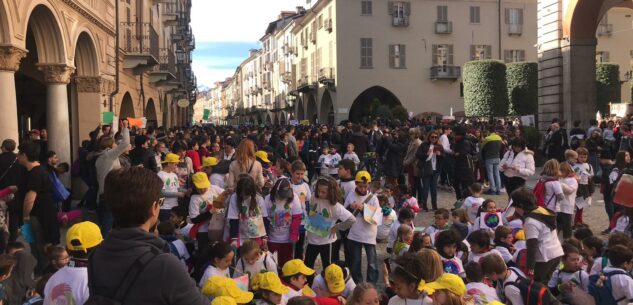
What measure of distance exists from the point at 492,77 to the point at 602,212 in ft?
84.0

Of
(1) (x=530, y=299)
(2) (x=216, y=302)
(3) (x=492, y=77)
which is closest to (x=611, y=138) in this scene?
(1) (x=530, y=299)

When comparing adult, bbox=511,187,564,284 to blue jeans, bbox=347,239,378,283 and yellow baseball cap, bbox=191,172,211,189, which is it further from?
yellow baseball cap, bbox=191,172,211,189

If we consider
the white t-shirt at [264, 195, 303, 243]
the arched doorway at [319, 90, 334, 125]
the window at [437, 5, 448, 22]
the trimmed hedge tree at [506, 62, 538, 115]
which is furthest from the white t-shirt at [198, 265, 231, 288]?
the window at [437, 5, 448, 22]

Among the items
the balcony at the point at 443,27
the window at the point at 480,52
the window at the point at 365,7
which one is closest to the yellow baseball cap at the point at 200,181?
the window at the point at 365,7

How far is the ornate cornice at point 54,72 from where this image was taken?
13.8 m

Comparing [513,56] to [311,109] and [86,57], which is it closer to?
[311,109]

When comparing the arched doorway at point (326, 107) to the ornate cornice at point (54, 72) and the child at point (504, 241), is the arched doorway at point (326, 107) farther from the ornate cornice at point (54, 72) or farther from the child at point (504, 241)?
the child at point (504, 241)

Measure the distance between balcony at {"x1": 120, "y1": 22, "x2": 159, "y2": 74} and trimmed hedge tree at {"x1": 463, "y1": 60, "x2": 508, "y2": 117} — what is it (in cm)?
2145

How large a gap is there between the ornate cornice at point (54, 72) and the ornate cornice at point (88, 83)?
224 centimetres

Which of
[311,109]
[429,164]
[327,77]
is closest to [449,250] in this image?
[429,164]

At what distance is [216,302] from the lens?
4.32 meters

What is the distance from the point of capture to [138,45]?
21375 millimetres

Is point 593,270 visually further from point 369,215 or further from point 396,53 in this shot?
point 396,53

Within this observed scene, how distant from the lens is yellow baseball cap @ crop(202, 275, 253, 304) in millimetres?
4602
